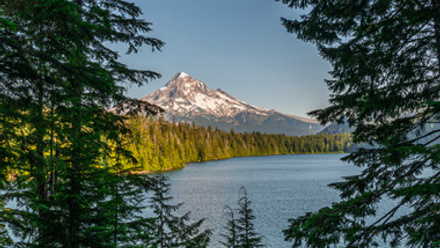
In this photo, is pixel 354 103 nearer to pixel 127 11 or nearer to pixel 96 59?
pixel 127 11

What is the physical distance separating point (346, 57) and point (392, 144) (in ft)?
6.44

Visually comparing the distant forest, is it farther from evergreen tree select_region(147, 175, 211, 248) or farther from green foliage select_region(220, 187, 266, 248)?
green foliage select_region(220, 187, 266, 248)

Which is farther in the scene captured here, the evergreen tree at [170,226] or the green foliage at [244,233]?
the evergreen tree at [170,226]

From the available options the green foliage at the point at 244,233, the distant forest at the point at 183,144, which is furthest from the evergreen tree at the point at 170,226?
the distant forest at the point at 183,144

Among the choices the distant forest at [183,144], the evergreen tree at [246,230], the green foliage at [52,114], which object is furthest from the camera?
the distant forest at [183,144]

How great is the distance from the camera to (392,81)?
5.73 meters

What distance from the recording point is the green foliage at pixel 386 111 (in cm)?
449

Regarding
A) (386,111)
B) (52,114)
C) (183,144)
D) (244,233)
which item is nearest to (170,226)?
(244,233)

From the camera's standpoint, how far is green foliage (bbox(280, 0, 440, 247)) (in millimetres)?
4488

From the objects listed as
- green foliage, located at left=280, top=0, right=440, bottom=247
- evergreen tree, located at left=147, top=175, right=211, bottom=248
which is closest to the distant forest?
evergreen tree, located at left=147, top=175, right=211, bottom=248

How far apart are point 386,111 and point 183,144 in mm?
102257

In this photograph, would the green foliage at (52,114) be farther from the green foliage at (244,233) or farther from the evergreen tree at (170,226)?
the green foliage at (244,233)

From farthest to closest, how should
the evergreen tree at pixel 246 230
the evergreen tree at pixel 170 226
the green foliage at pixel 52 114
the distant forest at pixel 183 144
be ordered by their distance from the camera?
the distant forest at pixel 183 144
the evergreen tree at pixel 170 226
the evergreen tree at pixel 246 230
the green foliage at pixel 52 114

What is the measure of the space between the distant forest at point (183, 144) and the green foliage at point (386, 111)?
15.8 feet
